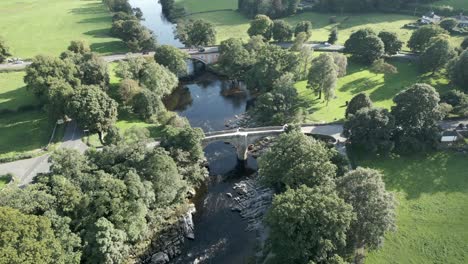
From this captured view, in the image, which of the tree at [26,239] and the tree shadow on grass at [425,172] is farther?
the tree shadow on grass at [425,172]

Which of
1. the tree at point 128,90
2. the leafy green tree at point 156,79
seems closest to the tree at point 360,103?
the leafy green tree at point 156,79

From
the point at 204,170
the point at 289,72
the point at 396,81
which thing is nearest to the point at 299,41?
the point at 289,72

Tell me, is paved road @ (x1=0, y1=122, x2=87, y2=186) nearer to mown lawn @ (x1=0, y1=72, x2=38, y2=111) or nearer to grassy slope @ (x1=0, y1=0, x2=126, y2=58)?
mown lawn @ (x1=0, y1=72, x2=38, y2=111)

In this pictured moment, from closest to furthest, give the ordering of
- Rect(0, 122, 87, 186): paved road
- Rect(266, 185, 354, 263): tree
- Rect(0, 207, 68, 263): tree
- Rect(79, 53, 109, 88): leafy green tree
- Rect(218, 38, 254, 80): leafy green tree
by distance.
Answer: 1. Rect(0, 207, 68, 263): tree
2. Rect(266, 185, 354, 263): tree
3. Rect(0, 122, 87, 186): paved road
4. Rect(79, 53, 109, 88): leafy green tree
5. Rect(218, 38, 254, 80): leafy green tree

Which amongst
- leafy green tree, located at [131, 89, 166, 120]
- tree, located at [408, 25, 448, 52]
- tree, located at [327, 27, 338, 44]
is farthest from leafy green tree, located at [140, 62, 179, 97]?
tree, located at [408, 25, 448, 52]

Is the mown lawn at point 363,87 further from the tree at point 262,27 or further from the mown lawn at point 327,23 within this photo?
the tree at point 262,27

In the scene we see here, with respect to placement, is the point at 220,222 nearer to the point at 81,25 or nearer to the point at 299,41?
the point at 299,41
